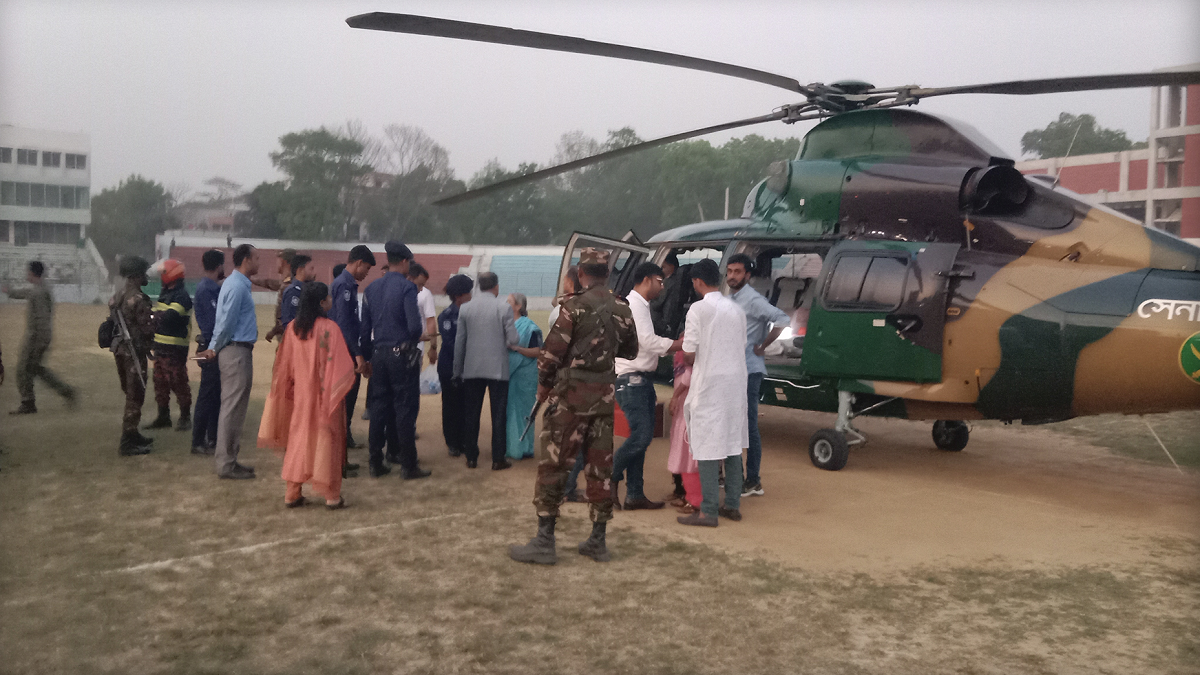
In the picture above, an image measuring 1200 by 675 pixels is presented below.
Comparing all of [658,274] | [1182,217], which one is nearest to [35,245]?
[658,274]

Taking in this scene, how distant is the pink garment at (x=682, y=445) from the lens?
6.23m

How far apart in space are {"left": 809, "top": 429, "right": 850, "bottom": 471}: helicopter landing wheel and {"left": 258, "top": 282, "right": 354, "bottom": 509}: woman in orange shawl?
418cm

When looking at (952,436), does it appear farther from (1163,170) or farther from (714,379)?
(1163,170)

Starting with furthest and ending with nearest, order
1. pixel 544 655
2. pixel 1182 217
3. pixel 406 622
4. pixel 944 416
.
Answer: pixel 1182 217
pixel 944 416
pixel 406 622
pixel 544 655

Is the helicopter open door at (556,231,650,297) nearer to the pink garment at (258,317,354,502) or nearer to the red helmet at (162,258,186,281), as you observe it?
the pink garment at (258,317,354,502)

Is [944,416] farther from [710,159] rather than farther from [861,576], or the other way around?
[710,159]

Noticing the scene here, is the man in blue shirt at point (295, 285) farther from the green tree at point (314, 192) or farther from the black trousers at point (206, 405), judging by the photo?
the green tree at point (314, 192)

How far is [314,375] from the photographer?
601cm

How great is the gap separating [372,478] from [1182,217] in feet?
108

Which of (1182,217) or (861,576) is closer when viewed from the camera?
(861,576)

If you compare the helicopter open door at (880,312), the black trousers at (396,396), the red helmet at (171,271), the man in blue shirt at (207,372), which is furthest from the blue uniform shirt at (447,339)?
the helicopter open door at (880,312)

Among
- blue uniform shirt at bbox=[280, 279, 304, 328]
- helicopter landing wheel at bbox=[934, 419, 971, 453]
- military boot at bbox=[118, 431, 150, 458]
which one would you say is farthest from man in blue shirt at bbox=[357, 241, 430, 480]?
helicopter landing wheel at bbox=[934, 419, 971, 453]

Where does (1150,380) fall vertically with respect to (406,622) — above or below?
→ above

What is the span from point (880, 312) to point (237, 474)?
552 centimetres
